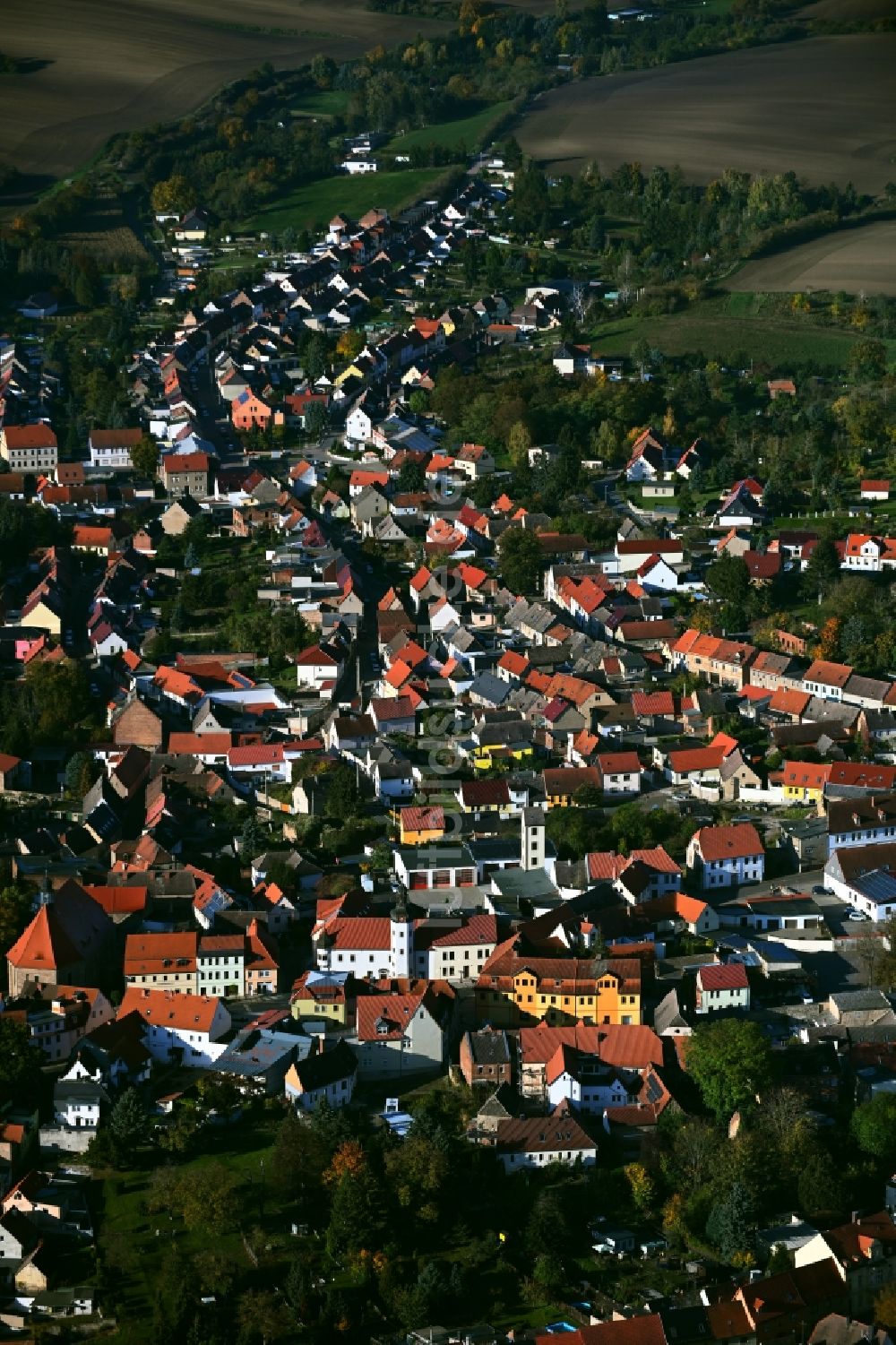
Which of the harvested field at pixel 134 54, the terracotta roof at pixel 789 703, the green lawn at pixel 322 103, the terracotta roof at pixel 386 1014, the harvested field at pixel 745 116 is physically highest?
the terracotta roof at pixel 386 1014

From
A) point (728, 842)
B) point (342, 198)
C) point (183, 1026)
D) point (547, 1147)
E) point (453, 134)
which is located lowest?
point (342, 198)

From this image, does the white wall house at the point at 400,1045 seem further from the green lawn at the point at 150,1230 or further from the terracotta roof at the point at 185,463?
the terracotta roof at the point at 185,463

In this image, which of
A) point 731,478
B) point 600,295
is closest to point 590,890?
point 731,478

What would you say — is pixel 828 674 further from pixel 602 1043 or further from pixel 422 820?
pixel 602 1043

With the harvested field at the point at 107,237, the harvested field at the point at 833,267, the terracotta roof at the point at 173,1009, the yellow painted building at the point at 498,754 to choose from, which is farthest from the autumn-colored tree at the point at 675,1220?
the harvested field at the point at 107,237

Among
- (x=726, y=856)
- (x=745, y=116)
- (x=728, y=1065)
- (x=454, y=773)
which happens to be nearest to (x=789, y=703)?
(x=454, y=773)

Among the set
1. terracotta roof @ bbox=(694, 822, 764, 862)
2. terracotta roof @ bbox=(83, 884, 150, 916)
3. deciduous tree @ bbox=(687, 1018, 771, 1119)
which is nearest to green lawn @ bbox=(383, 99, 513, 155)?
terracotta roof @ bbox=(694, 822, 764, 862)

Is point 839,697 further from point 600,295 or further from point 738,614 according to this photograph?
point 600,295
